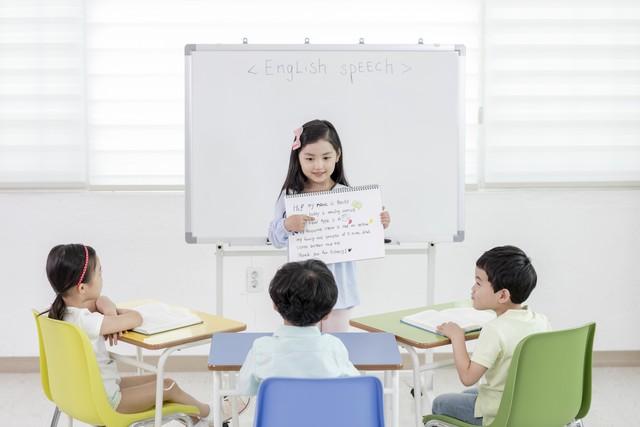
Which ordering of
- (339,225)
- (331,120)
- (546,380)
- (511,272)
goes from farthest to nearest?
(331,120) < (339,225) < (511,272) < (546,380)

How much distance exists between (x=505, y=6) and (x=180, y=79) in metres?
1.92

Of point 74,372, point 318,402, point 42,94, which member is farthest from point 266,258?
point 318,402

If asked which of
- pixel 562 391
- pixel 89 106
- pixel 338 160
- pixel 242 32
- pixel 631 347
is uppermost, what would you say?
pixel 242 32

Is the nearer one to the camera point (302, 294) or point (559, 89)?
point (302, 294)

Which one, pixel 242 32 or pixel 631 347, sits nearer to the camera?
pixel 242 32

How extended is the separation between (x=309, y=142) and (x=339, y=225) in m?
0.36

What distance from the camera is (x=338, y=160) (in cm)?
326

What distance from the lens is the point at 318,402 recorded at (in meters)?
1.94

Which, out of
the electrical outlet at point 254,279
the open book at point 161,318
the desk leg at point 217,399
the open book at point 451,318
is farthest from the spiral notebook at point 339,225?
the electrical outlet at point 254,279

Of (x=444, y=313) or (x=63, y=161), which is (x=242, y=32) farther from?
(x=444, y=313)

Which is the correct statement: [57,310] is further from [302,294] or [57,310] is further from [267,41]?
[267,41]

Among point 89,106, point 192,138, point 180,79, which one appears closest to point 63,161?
point 89,106

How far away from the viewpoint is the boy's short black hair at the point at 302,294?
214 cm

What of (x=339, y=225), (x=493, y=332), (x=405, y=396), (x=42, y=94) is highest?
(x=42, y=94)
